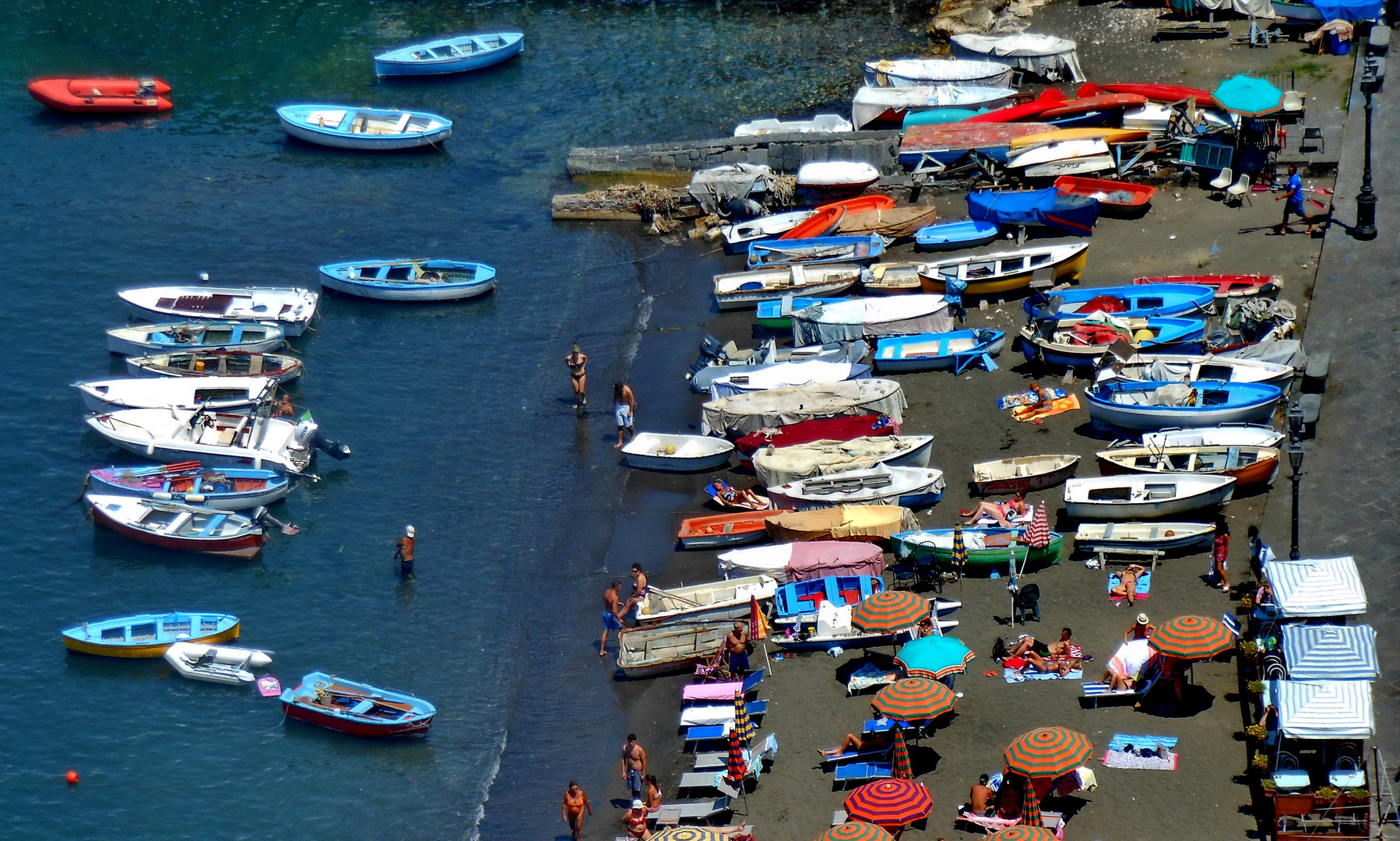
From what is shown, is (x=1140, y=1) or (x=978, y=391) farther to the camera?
(x=1140, y=1)

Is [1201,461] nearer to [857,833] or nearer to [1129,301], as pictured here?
[1129,301]

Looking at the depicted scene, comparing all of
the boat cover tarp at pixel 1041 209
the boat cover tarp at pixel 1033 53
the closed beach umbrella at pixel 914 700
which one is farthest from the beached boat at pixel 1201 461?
the boat cover tarp at pixel 1033 53

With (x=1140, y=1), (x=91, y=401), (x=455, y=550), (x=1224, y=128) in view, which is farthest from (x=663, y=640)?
(x=1140, y=1)

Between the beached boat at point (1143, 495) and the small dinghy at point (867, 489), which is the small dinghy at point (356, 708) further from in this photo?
the beached boat at point (1143, 495)

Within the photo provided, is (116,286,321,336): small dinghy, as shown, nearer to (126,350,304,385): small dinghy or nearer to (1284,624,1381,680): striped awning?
(126,350,304,385): small dinghy

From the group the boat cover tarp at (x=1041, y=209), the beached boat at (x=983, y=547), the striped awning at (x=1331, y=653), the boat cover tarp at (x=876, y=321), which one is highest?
the boat cover tarp at (x=1041, y=209)

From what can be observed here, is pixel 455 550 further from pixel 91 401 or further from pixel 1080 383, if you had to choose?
pixel 1080 383

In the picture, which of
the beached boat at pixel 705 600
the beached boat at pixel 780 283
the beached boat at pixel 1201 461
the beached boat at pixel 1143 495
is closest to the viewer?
the beached boat at pixel 705 600
